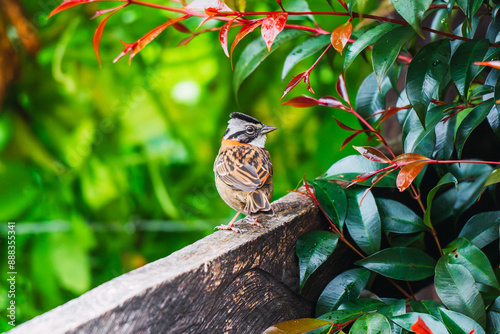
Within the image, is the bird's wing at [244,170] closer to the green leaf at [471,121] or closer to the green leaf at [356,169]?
the green leaf at [356,169]

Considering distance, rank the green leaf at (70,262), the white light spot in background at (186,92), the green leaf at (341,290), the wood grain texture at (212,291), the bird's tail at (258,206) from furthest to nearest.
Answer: the white light spot in background at (186,92), the green leaf at (70,262), the bird's tail at (258,206), the green leaf at (341,290), the wood grain texture at (212,291)

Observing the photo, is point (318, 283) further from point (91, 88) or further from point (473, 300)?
point (91, 88)

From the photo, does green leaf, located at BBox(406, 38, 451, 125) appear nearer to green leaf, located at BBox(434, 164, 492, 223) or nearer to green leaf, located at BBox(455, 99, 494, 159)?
green leaf, located at BBox(455, 99, 494, 159)

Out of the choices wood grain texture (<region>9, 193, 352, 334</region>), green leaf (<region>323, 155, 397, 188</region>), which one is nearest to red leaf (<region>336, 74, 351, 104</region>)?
green leaf (<region>323, 155, 397, 188</region>)

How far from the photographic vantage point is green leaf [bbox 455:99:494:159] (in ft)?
2.99

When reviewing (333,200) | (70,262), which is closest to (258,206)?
(333,200)

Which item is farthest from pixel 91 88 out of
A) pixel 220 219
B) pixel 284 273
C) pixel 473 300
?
pixel 473 300

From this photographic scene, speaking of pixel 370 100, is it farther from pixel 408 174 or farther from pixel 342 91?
pixel 408 174

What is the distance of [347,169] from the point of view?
1139 millimetres

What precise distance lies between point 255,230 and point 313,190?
22 cm

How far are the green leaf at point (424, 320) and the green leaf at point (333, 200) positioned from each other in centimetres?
27

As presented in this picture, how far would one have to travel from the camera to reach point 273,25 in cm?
82

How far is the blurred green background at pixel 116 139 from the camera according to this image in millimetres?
1840

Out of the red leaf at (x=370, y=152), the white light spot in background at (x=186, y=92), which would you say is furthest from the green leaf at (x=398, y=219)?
the white light spot in background at (x=186, y=92)
